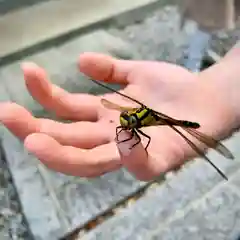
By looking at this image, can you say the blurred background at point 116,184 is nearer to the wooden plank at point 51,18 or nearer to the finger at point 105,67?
the wooden plank at point 51,18

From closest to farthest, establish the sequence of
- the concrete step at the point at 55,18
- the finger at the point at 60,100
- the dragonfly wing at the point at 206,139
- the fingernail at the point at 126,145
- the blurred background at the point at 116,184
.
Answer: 1. the fingernail at the point at 126,145
2. the dragonfly wing at the point at 206,139
3. the finger at the point at 60,100
4. the blurred background at the point at 116,184
5. the concrete step at the point at 55,18

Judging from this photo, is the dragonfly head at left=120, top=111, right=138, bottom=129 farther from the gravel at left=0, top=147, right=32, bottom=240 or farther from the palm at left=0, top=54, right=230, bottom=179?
the gravel at left=0, top=147, right=32, bottom=240

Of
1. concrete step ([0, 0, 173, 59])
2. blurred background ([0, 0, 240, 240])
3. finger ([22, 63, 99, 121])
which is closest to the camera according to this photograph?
finger ([22, 63, 99, 121])

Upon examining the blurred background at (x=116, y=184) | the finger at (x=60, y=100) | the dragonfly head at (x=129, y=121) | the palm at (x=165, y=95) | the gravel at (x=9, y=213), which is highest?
the dragonfly head at (x=129, y=121)

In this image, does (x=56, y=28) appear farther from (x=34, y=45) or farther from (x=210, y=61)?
(x=210, y=61)

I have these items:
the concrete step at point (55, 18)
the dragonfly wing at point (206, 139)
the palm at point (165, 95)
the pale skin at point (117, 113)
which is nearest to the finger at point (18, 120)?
the pale skin at point (117, 113)

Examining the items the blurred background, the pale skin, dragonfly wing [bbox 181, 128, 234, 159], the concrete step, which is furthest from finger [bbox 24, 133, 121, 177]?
the concrete step

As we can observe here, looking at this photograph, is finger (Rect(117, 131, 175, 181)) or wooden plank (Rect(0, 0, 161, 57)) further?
wooden plank (Rect(0, 0, 161, 57))
